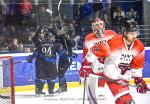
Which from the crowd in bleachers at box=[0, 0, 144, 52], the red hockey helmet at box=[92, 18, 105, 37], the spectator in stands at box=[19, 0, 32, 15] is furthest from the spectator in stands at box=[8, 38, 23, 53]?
the red hockey helmet at box=[92, 18, 105, 37]

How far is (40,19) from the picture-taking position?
318 inches

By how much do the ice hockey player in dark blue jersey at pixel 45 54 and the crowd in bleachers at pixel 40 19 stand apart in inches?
3.2

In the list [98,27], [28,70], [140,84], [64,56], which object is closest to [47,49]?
[64,56]

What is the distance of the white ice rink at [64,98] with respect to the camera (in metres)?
8.00

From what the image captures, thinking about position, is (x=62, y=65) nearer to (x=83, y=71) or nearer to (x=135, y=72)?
(x=83, y=71)

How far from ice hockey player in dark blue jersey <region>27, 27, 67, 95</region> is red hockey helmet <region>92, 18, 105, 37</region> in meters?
0.46

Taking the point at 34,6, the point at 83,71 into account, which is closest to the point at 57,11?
the point at 34,6

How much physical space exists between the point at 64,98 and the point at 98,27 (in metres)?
0.93

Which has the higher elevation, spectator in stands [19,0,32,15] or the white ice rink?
spectator in stands [19,0,32,15]

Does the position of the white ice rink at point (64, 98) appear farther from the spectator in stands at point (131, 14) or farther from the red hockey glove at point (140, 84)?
the spectator in stands at point (131, 14)

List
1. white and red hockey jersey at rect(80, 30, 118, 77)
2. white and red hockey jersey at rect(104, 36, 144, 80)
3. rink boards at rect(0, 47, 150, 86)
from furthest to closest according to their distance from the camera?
rink boards at rect(0, 47, 150, 86) → white and red hockey jersey at rect(80, 30, 118, 77) → white and red hockey jersey at rect(104, 36, 144, 80)

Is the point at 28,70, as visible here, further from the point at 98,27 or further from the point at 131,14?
the point at 131,14

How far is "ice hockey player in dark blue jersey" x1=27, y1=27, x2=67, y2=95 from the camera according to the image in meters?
8.04

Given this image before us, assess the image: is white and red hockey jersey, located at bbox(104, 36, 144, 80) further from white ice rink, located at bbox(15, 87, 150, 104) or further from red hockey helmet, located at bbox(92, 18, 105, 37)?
white ice rink, located at bbox(15, 87, 150, 104)
